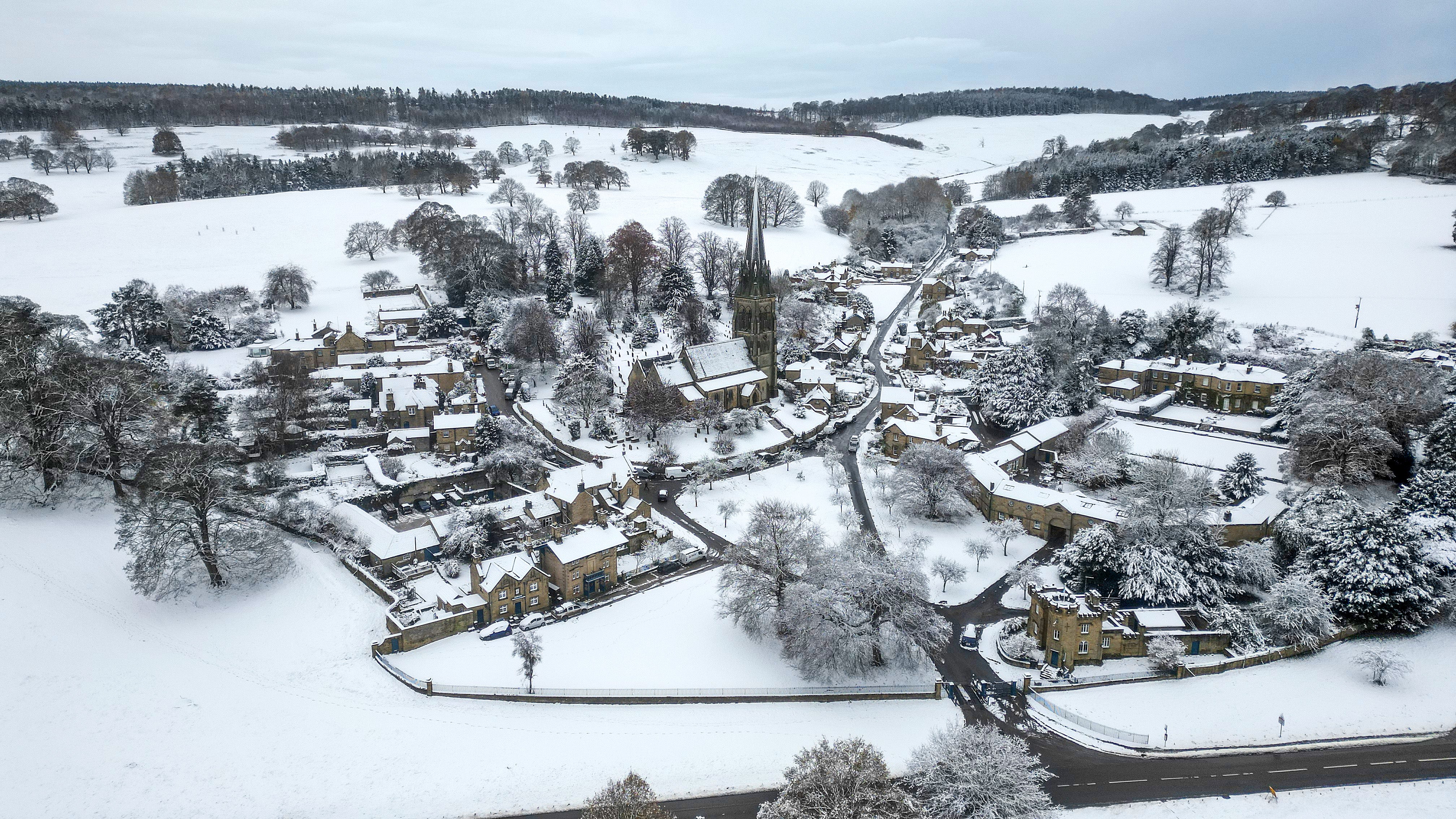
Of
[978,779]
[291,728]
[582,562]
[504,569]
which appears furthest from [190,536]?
[978,779]

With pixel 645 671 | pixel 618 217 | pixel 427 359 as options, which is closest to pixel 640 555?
pixel 645 671

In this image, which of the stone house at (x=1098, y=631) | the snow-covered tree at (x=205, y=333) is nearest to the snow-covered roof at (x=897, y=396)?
the stone house at (x=1098, y=631)

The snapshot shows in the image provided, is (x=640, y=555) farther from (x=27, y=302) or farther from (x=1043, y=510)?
(x=27, y=302)

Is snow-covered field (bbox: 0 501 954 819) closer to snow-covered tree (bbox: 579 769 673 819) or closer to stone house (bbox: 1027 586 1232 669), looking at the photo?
snow-covered tree (bbox: 579 769 673 819)

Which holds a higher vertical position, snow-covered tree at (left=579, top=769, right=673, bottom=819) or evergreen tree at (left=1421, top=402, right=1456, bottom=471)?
evergreen tree at (left=1421, top=402, right=1456, bottom=471)

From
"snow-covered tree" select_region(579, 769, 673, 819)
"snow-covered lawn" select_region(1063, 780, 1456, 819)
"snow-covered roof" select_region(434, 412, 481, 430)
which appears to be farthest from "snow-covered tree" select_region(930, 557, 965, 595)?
"snow-covered roof" select_region(434, 412, 481, 430)

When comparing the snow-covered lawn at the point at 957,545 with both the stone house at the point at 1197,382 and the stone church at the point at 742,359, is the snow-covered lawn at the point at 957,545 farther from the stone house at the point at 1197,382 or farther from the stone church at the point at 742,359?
the stone house at the point at 1197,382
